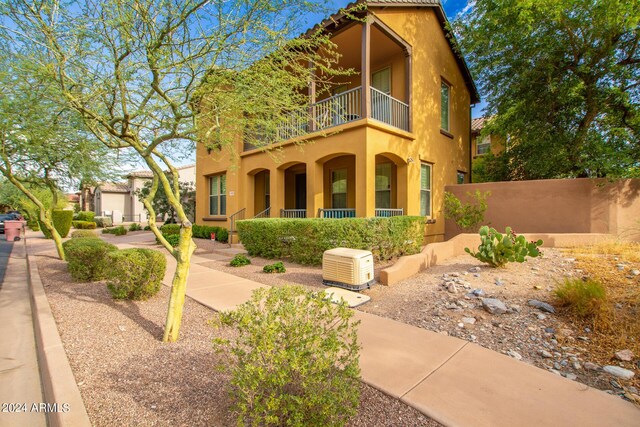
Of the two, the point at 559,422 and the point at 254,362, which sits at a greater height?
the point at 254,362

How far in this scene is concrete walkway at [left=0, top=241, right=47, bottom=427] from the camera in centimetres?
281

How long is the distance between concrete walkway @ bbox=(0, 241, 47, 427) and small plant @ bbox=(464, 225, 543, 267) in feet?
23.0

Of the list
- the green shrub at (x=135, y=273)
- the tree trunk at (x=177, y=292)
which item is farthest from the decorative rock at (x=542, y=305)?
the green shrub at (x=135, y=273)

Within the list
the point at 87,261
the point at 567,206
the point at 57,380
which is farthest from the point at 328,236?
the point at 567,206

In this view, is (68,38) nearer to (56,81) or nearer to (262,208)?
(56,81)

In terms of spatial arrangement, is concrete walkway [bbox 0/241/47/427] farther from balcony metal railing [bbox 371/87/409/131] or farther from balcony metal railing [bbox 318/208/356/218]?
balcony metal railing [bbox 371/87/409/131]

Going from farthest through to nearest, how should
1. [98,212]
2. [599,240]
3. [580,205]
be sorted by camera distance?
[98,212], [580,205], [599,240]

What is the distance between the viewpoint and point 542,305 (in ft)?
15.2

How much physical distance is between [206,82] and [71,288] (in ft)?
17.3

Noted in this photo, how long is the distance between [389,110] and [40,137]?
379 inches

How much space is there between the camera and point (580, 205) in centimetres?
962

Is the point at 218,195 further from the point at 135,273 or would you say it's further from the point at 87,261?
the point at 135,273

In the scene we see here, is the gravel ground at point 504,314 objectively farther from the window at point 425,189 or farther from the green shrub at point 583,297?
the window at point 425,189

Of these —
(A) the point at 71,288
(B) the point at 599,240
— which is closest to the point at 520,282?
(B) the point at 599,240
